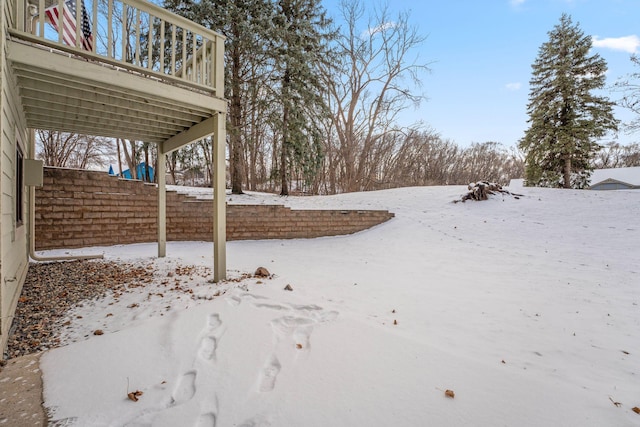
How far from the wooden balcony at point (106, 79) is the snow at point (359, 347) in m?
2.15

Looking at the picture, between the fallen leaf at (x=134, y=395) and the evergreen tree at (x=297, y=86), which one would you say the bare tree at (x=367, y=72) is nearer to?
the evergreen tree at (x=297, y=86)

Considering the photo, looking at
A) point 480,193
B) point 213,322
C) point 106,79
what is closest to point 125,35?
point 106,79

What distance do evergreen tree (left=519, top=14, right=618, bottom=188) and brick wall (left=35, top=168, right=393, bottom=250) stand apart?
1227 cm

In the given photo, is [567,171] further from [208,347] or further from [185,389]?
[185,389]

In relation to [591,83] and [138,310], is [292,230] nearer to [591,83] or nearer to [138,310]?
[138,310]

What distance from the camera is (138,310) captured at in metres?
2.84

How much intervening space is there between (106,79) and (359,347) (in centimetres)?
324

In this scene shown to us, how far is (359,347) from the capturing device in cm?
219

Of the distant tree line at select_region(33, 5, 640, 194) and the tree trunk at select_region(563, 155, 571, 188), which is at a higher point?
the distant tree line at select_region(33, 5, 640, 194)

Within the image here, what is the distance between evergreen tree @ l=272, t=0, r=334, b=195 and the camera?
9344 millimetres

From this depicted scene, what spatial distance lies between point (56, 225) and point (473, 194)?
10598 mm

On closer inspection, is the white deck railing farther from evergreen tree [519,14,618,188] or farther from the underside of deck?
evergreen tree [519,14,618,188]

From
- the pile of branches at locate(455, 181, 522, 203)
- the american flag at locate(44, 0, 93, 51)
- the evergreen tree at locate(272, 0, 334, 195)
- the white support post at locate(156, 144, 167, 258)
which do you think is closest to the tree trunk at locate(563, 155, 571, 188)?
the pile of branches at locate(455, 181, 522, 203)

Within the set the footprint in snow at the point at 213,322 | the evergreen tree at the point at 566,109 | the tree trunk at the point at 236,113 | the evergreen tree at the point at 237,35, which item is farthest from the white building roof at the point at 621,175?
the footprint in snow at the point at 213,322
